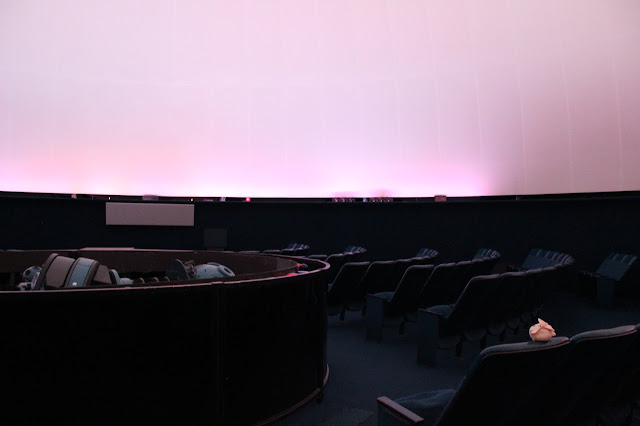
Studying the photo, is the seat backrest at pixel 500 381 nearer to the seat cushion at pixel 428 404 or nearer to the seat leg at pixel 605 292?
the seat cushion at pixel 428 404

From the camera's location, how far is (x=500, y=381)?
1.77 meters

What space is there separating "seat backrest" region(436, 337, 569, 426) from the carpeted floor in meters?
1.28

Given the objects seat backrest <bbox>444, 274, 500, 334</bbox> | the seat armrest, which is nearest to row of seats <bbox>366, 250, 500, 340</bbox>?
seat backrest <bbox>444, 274, 500, 334</bbox>

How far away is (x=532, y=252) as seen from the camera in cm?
909

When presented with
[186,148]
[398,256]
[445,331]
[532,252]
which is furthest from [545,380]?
[186,148]

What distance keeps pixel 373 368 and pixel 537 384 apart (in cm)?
232

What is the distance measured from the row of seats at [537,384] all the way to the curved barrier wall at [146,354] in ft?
2.99

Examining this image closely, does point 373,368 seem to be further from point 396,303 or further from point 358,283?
point 358,283

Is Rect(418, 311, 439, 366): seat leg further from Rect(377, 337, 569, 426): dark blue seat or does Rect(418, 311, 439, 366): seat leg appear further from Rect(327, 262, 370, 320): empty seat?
Rect(377, 337, 569, 426): dark blue seat

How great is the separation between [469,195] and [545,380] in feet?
30.6

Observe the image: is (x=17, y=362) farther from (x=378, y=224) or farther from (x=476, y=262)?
(x=378, y=224)

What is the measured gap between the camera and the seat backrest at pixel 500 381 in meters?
1.69

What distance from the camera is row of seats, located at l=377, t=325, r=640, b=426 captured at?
172 centimetres

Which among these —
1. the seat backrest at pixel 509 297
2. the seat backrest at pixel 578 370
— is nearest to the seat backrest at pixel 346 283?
the seat backrest at pixel 509 297
